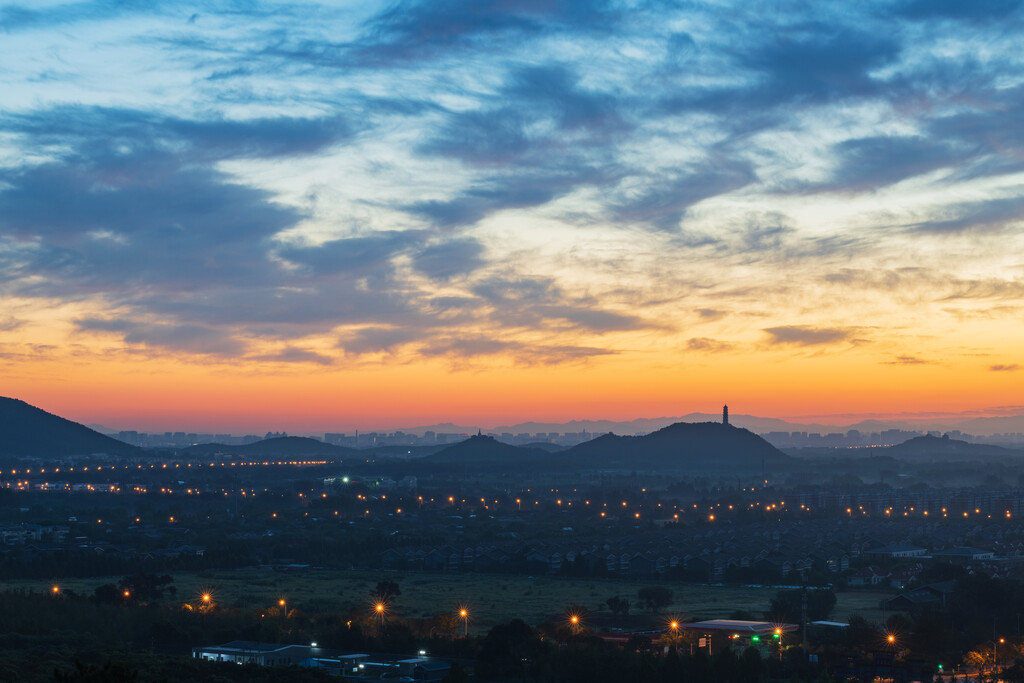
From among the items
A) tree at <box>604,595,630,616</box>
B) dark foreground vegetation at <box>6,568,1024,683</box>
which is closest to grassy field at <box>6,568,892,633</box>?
dark foreground vegetation at <box>6,568,1024,683</box>

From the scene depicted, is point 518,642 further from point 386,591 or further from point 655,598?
point 655,598

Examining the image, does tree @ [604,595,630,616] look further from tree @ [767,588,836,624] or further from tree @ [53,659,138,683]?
tree @ [53,659,138,683]

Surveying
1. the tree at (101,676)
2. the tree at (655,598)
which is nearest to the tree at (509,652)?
the tree at (655,598)

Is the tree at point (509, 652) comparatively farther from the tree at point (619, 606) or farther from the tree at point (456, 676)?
the tree at point (619, 606)

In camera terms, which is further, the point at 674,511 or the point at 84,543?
the point at 674,511

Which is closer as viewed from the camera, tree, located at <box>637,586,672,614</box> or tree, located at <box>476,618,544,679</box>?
tree, located at <box>476,618,544,679</box>

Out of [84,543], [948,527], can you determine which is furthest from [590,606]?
[948,527]

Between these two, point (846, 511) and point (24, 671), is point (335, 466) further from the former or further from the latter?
point (24, 671)

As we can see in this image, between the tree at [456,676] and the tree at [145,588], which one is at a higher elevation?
the tree at [456,676]
